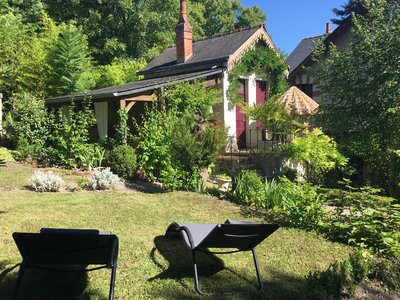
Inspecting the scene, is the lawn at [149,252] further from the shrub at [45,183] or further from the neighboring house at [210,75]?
the neighboring house at [210,75]

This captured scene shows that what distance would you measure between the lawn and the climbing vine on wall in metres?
8.66

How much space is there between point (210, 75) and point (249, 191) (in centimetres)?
817

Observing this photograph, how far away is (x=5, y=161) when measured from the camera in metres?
12.1

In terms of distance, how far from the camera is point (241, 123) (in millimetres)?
16422

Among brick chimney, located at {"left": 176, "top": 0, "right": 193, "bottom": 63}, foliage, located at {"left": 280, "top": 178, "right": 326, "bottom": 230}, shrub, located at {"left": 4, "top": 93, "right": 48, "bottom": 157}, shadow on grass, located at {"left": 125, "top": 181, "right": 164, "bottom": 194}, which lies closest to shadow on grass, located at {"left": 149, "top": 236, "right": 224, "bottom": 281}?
foliage, located at {"left": 280, "top": 178, "right": 326, "bottom": 230}

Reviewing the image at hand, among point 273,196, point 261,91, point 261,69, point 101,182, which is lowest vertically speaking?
point 273,196

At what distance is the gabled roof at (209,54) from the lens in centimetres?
1550

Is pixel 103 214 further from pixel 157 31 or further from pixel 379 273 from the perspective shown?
pixel 157 31

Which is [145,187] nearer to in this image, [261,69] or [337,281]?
[337,281]

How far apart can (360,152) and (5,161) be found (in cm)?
1072

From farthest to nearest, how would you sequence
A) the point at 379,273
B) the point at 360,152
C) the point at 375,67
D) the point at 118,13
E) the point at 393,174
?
1. the point at 118,13
2. the point at 360,152
3. the point at 393,174
4. the point at 375,67
5. the point at 379,273

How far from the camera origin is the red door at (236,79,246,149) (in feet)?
53.3

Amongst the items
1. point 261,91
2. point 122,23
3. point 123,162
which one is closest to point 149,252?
point 123,162

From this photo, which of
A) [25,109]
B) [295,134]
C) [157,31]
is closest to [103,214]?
[295,134]
